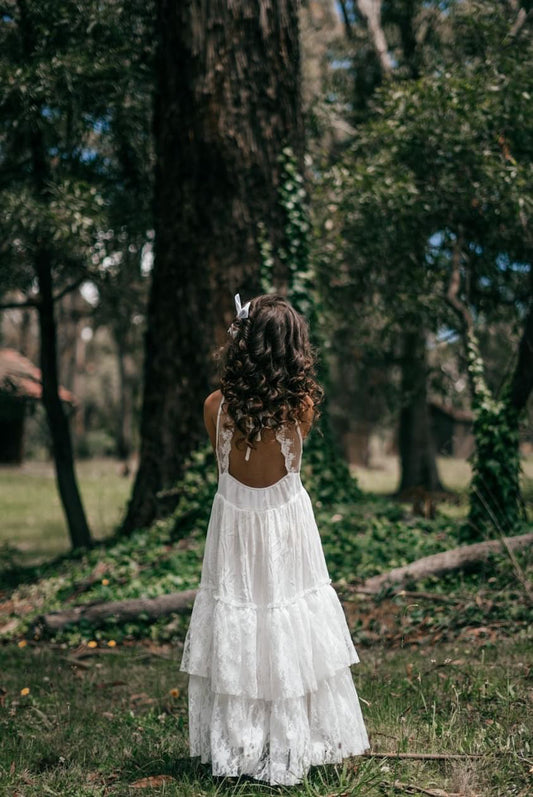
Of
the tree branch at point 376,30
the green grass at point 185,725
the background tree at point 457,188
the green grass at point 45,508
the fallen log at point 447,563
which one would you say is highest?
the tree branch at point 376,30

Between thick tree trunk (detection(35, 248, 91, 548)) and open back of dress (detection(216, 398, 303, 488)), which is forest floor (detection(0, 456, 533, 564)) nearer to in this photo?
thick tree trunk (detection(35, 248, 91, 548))

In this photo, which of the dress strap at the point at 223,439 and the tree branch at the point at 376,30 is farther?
the tree branch at the point at 376,30

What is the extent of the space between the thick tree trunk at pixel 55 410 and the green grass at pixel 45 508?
59cm

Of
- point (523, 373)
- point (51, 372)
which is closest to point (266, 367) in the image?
point (523, 373)

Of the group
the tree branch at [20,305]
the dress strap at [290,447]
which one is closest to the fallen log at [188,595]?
the dress strap at [290,447]

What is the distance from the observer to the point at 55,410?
958 cm

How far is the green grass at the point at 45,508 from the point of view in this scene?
12945 mm

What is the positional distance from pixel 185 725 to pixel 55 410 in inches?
235

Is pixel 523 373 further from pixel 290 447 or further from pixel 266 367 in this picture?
pixel 266 367

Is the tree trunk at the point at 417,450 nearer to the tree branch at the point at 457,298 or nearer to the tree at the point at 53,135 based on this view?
the tree branch at the point at 457,298

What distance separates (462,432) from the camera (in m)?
41.0

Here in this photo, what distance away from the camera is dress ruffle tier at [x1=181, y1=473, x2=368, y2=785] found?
3.23 m

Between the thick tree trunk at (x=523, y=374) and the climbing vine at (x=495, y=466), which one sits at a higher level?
the thick tree trunk at (x=523, y=374)

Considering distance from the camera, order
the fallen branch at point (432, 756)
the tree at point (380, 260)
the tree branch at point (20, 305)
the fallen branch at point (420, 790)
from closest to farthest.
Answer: the fallen branch at point (420, 790), the fallen branch at point (432, 756), the tree branch at point (20, 305), the tree at point (380, 260)
